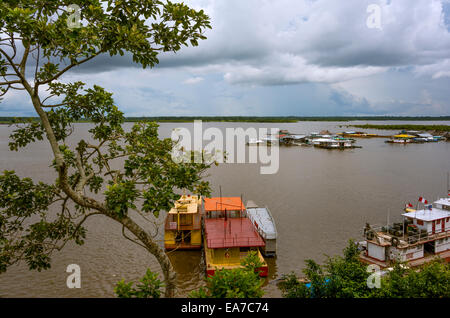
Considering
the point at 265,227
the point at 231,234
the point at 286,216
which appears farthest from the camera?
the point at 286,216

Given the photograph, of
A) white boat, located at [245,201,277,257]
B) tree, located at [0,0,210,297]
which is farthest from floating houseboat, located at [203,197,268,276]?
tree, located at [0,0,210,297]

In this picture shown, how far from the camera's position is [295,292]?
26.3 feet

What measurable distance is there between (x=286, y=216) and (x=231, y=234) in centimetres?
705

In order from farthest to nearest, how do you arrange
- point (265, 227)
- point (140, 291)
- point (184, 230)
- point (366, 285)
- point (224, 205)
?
point (224, 205), point (265, 227), point (184, 230), point (366, 285), point (140, 291)

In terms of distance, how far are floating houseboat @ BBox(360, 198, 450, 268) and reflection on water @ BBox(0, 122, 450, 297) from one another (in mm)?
1858

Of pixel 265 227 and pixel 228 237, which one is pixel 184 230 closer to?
pixel 228 237

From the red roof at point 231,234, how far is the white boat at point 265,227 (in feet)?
2.35

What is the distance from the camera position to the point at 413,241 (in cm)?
1480

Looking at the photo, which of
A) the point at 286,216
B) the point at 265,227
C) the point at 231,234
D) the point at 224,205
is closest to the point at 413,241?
the point at 265,227

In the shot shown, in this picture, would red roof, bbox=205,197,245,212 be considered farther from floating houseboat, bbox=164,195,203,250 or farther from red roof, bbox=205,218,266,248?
floating houseboat, bbox=164,195,203,250

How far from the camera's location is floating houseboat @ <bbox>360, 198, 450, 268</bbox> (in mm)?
14203

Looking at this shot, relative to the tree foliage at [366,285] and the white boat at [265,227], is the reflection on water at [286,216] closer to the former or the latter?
the white boat at [265,227]
